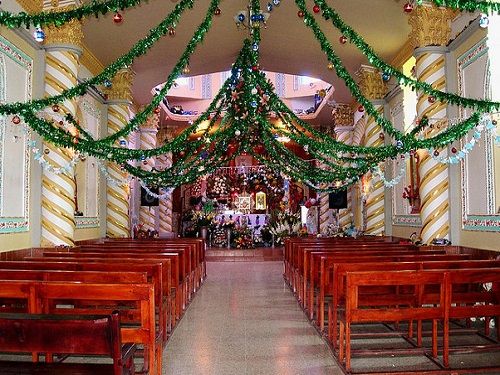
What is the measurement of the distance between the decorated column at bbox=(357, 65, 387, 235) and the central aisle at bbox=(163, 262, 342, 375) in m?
4.60

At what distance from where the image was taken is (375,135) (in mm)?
13352

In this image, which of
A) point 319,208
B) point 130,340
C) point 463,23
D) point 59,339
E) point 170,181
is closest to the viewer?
point 59,339

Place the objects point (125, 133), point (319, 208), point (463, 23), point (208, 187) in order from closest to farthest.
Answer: point (125, 133)
point (463, 23)
point (319, 208)
point (208, 187)

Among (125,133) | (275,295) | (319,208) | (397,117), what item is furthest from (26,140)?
(319,208)

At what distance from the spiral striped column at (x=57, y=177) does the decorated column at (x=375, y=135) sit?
7507mm

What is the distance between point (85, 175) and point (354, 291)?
8.97 m

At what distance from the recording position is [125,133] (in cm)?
746

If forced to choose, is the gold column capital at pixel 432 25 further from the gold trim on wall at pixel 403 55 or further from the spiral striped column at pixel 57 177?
the spiral striped column at pixel 57 177

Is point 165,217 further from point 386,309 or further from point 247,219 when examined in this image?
point 386,309

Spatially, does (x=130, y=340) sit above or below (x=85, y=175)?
below

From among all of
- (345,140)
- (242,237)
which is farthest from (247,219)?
(345,140)

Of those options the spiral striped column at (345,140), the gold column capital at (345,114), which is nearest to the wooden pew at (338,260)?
the spiral striped column at (345,140)

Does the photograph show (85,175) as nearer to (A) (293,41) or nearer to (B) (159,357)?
(A) (293,41)

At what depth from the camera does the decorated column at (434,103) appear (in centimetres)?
870
